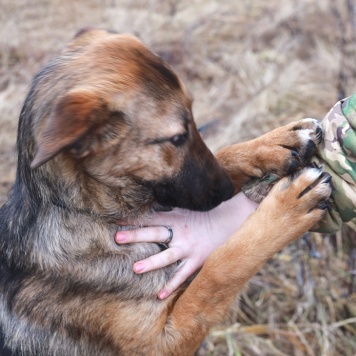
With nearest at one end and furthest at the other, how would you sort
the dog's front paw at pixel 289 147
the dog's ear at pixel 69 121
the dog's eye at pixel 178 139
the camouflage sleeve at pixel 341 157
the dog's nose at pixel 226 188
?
the dog's ear at pixel 69 121
the camouflage sleeve at pixel 341 157
the dog's eye at pixel 178 139
the dog's front paw at pixel 289 147
the dog's nose at pixel 226 188

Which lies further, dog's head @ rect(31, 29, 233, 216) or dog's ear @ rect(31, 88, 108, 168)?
dog's head @ rect(31, 29, 233, 216)

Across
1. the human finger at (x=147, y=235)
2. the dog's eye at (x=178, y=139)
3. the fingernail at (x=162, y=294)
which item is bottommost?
the fingernail at (x=162, y=294)

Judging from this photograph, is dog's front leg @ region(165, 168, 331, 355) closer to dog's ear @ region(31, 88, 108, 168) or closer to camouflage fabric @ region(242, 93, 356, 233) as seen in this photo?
camouflage fabric @ region(242, 93, 356, 233)

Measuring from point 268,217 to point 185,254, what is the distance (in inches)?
21.3

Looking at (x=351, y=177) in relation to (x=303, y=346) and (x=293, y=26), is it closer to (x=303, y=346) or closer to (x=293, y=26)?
(x=303, y=346)

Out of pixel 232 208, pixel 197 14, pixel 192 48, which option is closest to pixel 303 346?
pixel 232 208

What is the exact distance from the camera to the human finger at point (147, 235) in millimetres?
3203

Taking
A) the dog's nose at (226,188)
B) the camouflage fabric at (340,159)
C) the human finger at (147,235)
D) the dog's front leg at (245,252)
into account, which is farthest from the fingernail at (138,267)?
the camouflage fabric at (340,159)

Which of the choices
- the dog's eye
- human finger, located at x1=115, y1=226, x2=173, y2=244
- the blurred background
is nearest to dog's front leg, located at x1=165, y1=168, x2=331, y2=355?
human finger, located at x1=115, y1=226, x2=173, y2=244

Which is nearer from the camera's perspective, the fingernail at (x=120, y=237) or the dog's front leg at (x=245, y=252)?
the dog's front leg at (x=245, y=252)

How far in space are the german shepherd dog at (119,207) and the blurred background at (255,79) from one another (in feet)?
3.35

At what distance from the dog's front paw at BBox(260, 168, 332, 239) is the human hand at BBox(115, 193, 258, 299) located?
39cm

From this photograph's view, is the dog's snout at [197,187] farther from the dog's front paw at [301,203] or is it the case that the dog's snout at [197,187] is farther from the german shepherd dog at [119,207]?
the dog's front paw at [301,203]

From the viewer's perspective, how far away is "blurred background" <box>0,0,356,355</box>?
4535mm
